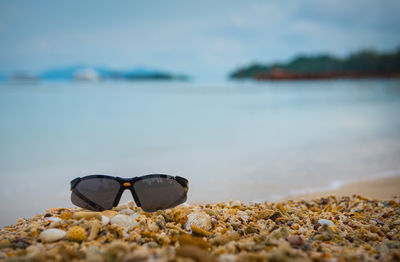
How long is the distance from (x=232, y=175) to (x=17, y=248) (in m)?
3.35

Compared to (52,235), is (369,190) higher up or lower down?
lower down

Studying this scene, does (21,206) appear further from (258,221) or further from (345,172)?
(345,172)

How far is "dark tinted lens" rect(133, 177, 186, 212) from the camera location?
2090mm

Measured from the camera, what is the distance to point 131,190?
82.4 inches

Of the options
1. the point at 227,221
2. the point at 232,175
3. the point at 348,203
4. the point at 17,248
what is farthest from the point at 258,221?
the point at 232,175

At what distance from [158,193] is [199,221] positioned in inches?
14.2

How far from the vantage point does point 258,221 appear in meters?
2.12

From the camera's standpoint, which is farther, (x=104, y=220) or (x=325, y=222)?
(x=325, y=222)

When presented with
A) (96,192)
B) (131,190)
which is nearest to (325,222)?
(131,190)

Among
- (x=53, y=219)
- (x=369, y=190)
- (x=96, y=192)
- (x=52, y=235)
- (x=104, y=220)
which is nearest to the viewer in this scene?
(x=52, y=235)

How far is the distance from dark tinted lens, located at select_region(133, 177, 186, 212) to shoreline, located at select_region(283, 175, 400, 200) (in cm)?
210

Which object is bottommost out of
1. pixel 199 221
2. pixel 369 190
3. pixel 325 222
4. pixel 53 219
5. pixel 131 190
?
pixel 369 190

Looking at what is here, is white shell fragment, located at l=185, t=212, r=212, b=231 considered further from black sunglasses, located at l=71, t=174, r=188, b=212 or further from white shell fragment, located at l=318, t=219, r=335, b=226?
white shell fragment, located at l=318, t=219, r=335, b=226

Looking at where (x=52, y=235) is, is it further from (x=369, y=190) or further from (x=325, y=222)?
(x=369, y=190)
